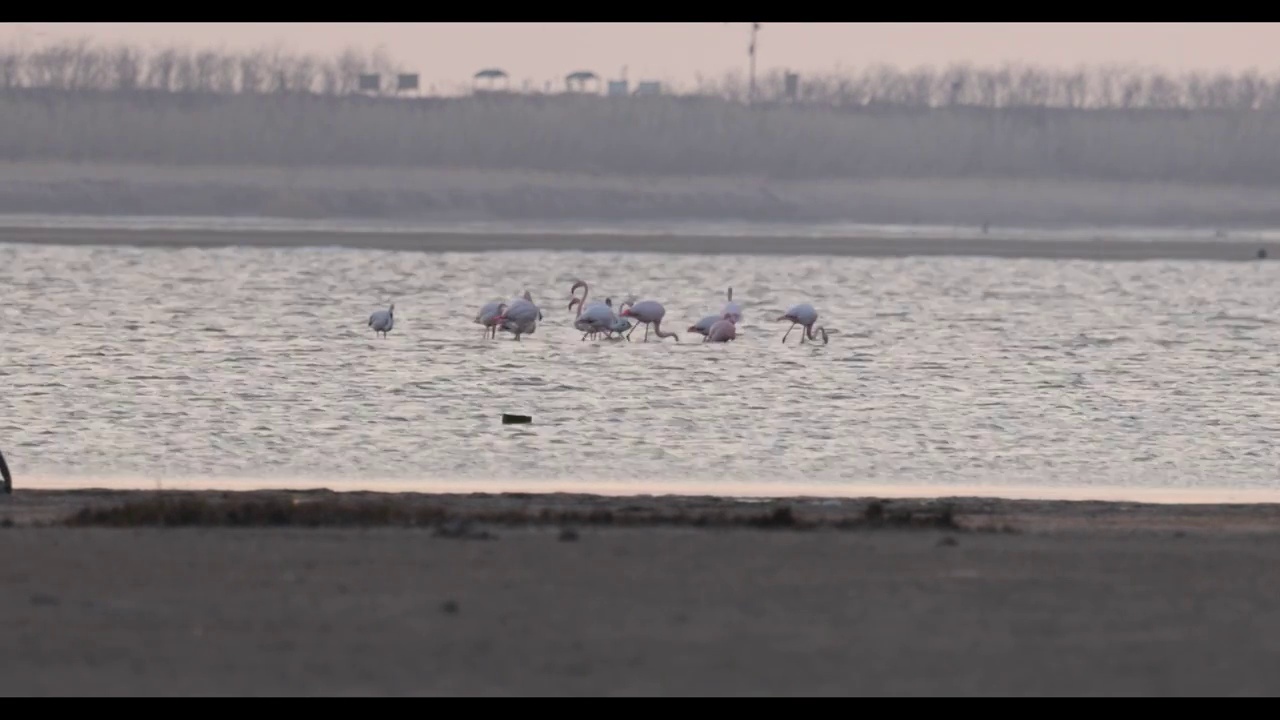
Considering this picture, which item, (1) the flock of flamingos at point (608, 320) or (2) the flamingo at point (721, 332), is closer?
(1) the flock of flamingos at point (608, 320)

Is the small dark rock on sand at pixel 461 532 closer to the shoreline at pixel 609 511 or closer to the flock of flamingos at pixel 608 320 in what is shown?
the shoreline at pixel 609 511

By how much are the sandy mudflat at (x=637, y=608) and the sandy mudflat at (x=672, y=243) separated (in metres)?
51.0

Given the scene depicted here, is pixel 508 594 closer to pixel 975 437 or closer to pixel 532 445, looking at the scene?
pixel 532 445

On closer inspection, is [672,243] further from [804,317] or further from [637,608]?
[637,608]

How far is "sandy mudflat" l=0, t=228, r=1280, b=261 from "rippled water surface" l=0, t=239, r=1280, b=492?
1898 centimetres

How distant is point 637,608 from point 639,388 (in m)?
14.4

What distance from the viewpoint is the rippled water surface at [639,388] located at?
17391 millimetres

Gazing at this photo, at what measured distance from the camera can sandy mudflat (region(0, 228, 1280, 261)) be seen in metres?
64.1

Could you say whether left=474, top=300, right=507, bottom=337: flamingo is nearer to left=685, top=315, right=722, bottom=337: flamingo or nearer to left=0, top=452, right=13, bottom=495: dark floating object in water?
left=685, top=315, right=722, bottom=337: flamingo

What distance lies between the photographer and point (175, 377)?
942 inches

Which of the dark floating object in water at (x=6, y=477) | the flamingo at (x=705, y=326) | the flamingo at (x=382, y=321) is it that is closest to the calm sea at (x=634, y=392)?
the flamingo at (x=382, y=321)

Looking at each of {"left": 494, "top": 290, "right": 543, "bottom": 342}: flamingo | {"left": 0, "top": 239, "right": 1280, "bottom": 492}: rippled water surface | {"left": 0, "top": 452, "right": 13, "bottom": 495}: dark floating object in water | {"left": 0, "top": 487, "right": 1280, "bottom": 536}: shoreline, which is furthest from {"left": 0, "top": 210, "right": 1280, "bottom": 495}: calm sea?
{"left": 0, "top": 452, "right": 13, "bottom": 495}: dark floating object in water

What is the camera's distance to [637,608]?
9.23 metres
